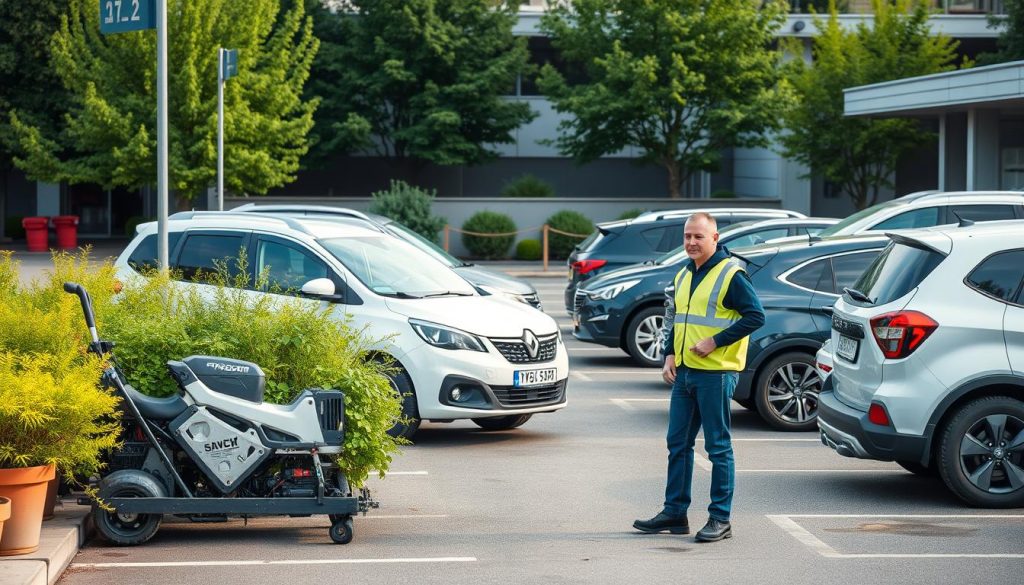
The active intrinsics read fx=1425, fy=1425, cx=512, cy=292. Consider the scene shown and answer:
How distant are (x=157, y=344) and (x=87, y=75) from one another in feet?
105

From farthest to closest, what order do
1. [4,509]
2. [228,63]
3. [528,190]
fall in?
[528,190] → [228,63] → [4,509]

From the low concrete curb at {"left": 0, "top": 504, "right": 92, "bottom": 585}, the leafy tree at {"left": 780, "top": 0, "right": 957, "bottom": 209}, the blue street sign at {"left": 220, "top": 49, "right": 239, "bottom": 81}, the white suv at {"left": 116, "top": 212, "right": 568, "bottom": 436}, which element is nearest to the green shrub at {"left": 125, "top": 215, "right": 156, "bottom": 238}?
the leafy tree at {"left": 780, "top": 0, "right": 957, "bottom": 209}

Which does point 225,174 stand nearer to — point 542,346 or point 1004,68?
point 1004,68

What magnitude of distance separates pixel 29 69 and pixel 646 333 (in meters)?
31.4

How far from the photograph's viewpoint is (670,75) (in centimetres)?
3981

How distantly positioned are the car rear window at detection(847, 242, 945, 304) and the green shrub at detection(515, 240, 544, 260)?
30.0 m

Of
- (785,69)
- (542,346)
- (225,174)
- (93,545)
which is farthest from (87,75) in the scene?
(93,545)

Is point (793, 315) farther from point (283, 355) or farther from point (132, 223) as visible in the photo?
point (132, 223)

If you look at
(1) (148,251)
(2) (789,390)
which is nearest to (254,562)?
(1) (148,251)

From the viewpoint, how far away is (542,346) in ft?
37.2

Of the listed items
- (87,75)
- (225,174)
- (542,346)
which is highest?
(87,75)

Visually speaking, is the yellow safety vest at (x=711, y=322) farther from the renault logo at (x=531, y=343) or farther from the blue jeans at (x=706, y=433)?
the renault logo at (x=531, y=343)

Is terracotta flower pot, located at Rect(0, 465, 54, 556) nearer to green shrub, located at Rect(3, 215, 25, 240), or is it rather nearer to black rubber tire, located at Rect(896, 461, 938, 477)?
black rubber tire, located at Rect(896, 461, 938, 477)

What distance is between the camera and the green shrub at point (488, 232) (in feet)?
129
